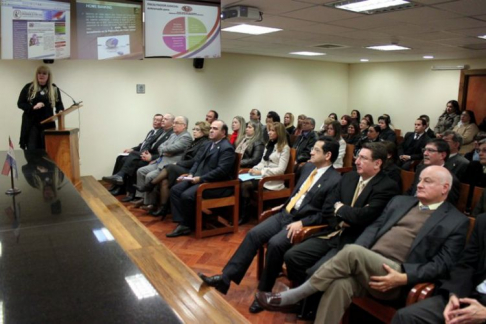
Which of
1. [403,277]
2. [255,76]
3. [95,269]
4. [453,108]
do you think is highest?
[255,76]

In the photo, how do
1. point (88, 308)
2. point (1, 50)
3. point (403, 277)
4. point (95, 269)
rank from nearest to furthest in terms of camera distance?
1. point (88, 308)
2. point (95, 269)
3. point (403, 277)
4. point (1, 50)

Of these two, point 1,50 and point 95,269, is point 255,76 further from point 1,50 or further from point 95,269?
point 95,269

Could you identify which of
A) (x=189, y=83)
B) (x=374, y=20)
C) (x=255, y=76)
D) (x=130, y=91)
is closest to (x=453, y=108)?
(x=255, y=76)

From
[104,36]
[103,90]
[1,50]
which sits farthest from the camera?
[103,90]

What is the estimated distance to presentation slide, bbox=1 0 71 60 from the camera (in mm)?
2689

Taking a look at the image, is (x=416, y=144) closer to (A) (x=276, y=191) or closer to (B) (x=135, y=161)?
(A) (x=276, y=191)

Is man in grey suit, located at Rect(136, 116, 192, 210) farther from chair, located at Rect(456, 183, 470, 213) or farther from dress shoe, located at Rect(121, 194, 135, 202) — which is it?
chair, located at Rect(456, 183, 470, 213)

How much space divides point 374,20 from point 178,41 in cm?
227

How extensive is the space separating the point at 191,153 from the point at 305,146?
5.81 feet

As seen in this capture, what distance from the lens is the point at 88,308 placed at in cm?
91

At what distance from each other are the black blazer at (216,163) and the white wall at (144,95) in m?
2.80

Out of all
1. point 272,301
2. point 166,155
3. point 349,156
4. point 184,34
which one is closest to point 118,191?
point 166,155

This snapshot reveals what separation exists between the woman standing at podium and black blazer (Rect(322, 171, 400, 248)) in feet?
10.1

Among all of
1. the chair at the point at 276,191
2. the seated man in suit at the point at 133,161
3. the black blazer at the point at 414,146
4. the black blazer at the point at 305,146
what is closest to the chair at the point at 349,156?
the black blazer at the point at 305,146
